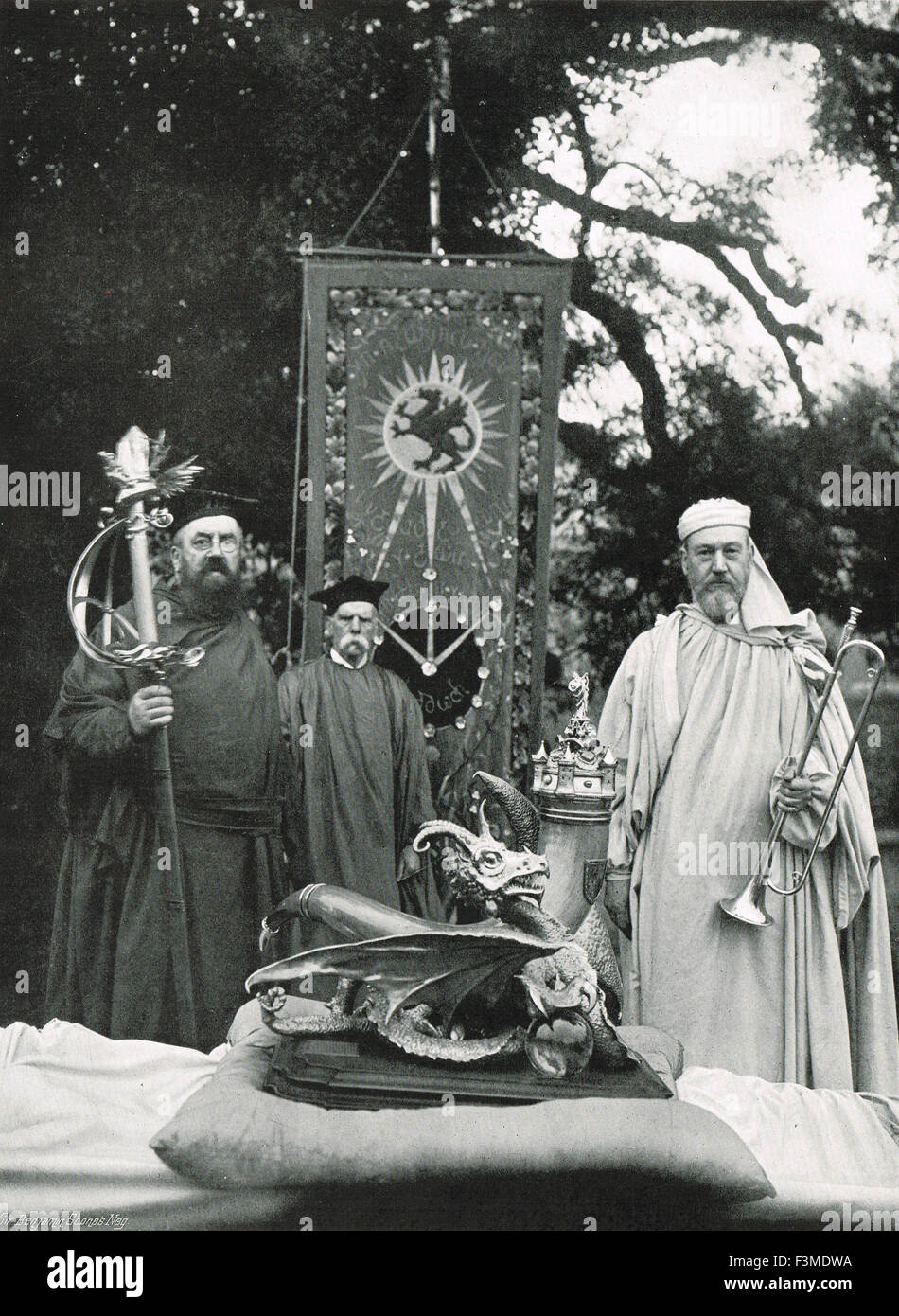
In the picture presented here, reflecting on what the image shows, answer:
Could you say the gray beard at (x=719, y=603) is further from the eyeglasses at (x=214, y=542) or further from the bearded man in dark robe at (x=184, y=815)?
the eyeglasses at (x=214, y=542)

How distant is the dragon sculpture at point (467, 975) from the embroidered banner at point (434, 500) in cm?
76

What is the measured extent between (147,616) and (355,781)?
0.99m

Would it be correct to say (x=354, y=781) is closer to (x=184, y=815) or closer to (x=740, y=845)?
(x=184, y=815)

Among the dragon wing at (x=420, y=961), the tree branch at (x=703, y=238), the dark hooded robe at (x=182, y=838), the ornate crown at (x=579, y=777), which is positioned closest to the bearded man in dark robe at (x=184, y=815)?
the dark hooded robe at (x=182, y=838)

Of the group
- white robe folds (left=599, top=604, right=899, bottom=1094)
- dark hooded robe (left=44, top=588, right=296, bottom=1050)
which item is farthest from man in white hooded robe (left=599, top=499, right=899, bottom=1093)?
dark hooded robe (left=44, top=588, right=296, bottom=1050)

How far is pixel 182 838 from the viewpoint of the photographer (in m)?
5.69

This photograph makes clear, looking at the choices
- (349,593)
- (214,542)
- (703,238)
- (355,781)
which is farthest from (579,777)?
(703,238)

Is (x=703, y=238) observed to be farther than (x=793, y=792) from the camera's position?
Yes

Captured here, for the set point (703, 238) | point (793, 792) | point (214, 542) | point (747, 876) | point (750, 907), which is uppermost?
point (703, 238)

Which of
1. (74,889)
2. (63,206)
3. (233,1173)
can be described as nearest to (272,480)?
(63,206)

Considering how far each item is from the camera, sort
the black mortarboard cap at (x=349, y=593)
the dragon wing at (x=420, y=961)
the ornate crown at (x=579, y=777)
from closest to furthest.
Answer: the dragon wing at (x=420, y=961) → the ornate crown at (x=579, y=777) → the black mortarboard cap at (x=349, y=593)

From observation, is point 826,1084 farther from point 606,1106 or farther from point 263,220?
point 263,220

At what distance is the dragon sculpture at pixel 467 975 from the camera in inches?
197

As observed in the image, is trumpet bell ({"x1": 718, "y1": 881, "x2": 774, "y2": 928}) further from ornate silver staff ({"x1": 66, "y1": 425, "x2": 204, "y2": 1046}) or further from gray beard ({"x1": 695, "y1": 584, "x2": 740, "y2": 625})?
ornate silver staff ({"x1": 66, "y1": 425, "x2": 204, "y2": 1046})
